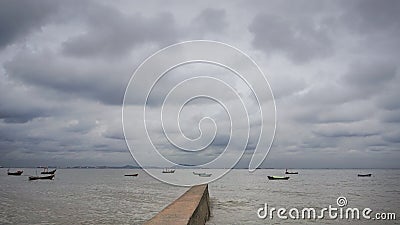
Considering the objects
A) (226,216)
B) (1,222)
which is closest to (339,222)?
(226,216)

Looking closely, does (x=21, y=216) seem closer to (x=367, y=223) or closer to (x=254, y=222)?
(x=254, y=222)

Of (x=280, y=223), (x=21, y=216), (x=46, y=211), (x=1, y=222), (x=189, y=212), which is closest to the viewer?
(x=189, y=212)

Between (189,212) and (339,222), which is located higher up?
(189,212)

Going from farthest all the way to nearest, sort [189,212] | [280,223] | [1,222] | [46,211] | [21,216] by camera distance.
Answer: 1. [46,211]
2. [21,216]
3. [1,222]
4. [280,223]
5. [189,212]

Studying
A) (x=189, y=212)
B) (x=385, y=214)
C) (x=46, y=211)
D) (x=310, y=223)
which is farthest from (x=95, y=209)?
(x=385, y=214)

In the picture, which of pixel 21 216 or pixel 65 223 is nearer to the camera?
pixel 65 223

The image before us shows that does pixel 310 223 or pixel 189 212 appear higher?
pixel 189 212

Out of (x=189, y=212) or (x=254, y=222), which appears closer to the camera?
(x=189, y=212)

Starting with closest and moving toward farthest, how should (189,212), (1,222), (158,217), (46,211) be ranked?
(158,217) < (189,212) < (1,222) < (46,211)

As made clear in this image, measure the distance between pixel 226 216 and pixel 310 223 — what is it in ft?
15.8

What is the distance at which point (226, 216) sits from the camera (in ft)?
72.6

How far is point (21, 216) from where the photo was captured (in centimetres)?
2330

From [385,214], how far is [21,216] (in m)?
22.5

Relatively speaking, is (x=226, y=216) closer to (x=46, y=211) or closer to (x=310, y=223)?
(x=310, y=223)
